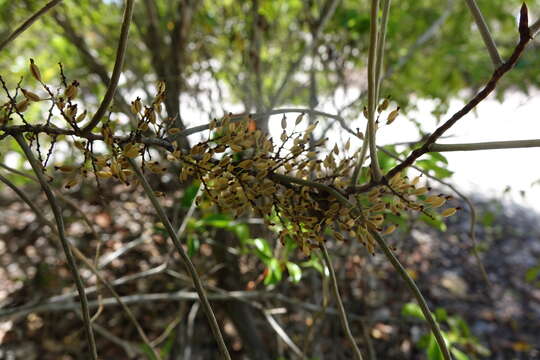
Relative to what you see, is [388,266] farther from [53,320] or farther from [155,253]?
[53,320]

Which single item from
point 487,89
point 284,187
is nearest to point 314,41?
point 284,187

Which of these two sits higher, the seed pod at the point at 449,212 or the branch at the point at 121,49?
the branch at the point at 121,49

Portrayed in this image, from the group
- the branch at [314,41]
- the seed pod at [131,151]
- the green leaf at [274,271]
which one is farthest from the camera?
the branch at [314,41]

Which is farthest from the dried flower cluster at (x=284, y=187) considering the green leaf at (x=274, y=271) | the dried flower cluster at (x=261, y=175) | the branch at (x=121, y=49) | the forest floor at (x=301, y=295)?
the forest floor at (x=301, y=295)

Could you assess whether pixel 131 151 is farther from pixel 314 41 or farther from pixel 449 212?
pixel 314 41

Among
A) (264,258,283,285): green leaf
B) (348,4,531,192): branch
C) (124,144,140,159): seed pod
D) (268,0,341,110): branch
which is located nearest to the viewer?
(348,4,531,192): branch

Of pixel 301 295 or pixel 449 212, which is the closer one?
pixel 449 212

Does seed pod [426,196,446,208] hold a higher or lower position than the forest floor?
higher

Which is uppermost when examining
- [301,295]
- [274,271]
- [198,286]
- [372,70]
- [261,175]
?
[372,70]

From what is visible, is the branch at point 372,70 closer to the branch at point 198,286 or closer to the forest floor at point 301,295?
the branch at point 198,286

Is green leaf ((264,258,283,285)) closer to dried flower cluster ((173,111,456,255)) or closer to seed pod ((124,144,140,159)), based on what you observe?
dried flower cluster ((173,111,456,255))

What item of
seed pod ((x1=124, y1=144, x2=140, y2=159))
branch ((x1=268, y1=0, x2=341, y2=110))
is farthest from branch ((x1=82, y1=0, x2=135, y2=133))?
branch ((x1=268, y1=0, x2=341, y2=110))

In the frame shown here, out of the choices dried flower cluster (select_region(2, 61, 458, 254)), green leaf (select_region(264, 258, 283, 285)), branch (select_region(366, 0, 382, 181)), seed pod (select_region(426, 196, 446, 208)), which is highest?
branch (select_region(366, 0, 382, 181))
